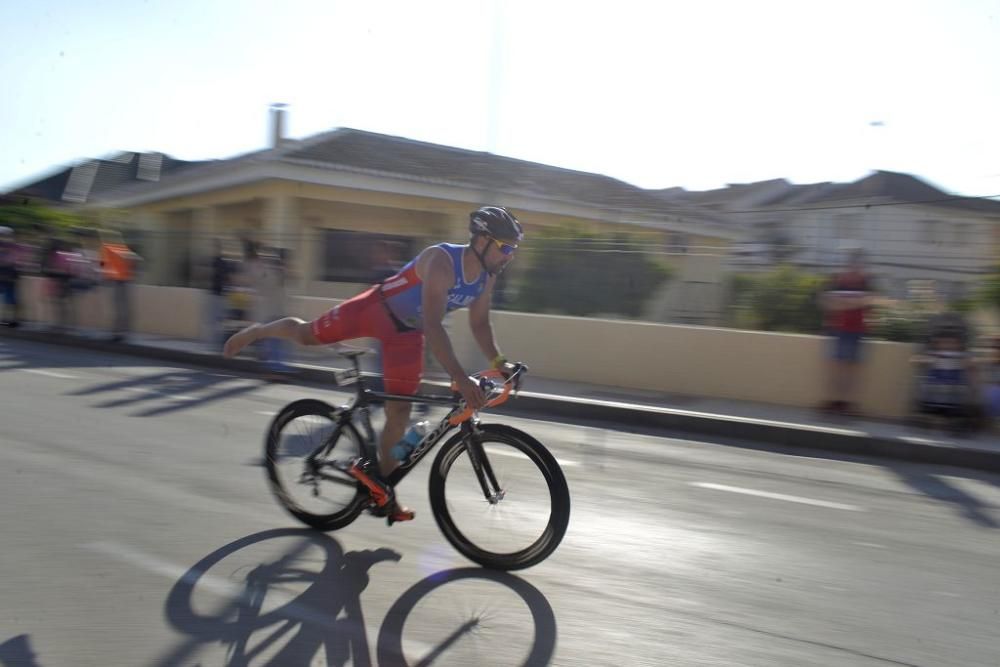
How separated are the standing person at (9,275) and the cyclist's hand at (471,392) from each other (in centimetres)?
1437

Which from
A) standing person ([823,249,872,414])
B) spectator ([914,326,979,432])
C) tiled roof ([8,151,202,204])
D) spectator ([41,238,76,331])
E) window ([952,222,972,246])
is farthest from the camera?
tiled roof ([8,151,202,204])

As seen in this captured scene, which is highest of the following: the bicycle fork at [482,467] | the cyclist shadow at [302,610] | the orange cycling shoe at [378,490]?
the bicycle fork at [482,467]

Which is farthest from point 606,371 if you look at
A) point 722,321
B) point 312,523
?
point 312,523

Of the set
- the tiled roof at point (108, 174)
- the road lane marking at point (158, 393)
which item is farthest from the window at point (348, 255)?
the tiled roof at point (108, 174)

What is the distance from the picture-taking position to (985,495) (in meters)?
6.57

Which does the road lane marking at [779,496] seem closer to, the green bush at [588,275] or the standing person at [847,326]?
the standing person at [847,326]

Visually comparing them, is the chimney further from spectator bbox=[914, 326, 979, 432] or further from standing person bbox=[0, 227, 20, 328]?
spectator bbox=[914, 326, 979, 432]

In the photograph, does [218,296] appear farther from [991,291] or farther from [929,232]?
[991,291]

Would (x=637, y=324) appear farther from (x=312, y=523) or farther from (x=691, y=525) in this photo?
(x=312, y=523)

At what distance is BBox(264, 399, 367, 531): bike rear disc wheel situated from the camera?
452 cm

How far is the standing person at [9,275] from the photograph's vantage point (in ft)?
50.7

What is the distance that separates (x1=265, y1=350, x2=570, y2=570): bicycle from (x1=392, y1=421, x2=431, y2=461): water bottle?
0.09 ft

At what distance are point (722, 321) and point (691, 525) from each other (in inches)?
235

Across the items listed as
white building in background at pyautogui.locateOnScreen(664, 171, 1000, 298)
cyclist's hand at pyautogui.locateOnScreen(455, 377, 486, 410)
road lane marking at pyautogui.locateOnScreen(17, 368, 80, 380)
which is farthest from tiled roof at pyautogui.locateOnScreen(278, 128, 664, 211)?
cyclist's hand at pyautogui.locateOnScreen(455, 377, 486, 410)
